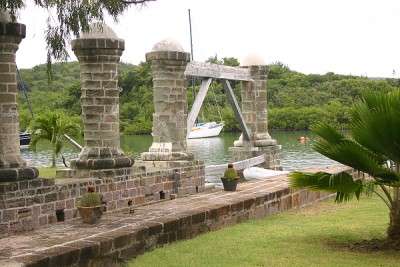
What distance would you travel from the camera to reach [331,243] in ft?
27.4

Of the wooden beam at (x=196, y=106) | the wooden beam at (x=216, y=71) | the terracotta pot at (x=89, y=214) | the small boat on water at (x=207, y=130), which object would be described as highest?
the wooden beam at (x=216, y=71)

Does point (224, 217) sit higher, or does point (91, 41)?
point (91, 41)

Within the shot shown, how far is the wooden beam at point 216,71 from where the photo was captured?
14.8 meters

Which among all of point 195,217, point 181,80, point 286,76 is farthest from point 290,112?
point 195,217

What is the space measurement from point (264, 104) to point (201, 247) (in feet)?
35.6

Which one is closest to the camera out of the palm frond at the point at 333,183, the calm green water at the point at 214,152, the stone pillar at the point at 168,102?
the palm frond at the point at 333,183

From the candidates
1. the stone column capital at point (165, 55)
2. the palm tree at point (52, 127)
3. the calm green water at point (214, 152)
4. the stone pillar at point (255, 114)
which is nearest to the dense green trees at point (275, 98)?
the calm green water at point (214, 152)

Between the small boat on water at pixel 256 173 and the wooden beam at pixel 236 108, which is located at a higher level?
the wooden beam at pixel 236 108

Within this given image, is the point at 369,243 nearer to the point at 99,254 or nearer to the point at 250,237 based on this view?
the point at 250,237

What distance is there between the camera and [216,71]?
16125mm

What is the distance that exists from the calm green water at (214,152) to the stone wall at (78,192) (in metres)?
12.9

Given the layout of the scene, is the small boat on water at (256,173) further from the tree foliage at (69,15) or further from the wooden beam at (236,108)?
the tree foliage at (69,15)

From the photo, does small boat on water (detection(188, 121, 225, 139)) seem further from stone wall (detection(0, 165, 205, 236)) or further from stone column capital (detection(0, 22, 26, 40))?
stone column capital (detection(0, 22, 26, 40))

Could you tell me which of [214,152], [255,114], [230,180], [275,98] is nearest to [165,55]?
[230,180]
